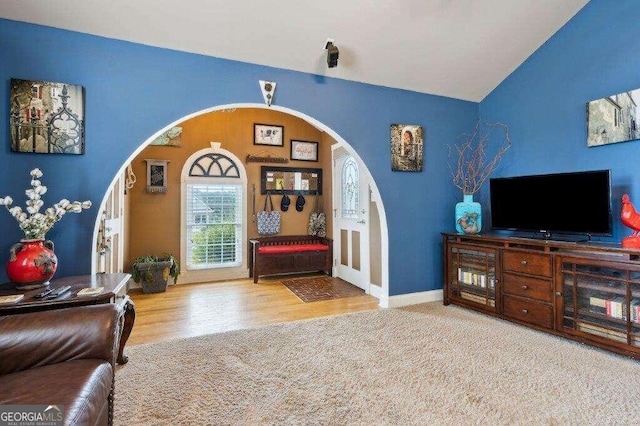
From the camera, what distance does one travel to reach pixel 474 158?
3.99 meters

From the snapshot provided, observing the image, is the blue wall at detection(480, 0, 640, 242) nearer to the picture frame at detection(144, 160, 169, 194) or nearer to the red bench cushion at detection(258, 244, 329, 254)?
the red bench cushion at detection(258, 244, 329, 254)

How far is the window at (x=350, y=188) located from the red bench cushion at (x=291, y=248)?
671mm

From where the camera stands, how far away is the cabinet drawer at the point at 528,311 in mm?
2752

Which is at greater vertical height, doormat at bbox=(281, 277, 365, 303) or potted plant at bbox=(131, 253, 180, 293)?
potted plant at bbox=(131, 253, 180, 293)

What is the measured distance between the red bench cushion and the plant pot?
1329 millimetres

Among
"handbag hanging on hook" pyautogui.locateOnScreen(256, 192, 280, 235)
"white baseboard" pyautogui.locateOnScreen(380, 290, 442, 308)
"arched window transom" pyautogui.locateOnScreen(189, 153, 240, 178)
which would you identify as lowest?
"white baseboard" pyautogui.locateOnScreen(380, 290, 442, 308)

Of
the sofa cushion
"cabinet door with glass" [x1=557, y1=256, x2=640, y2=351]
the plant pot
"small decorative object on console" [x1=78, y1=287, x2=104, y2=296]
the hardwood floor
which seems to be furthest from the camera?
the plant pot

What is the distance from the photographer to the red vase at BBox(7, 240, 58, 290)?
1934mm

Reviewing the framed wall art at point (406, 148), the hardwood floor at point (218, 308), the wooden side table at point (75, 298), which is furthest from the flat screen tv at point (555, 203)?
the wooden side table at point (75, 298)

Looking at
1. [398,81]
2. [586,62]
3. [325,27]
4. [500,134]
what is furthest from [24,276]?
[586,62]

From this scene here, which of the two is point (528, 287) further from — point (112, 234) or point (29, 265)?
point (112, 234)

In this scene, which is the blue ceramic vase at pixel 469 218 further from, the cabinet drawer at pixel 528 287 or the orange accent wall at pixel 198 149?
the orange accent wall at pixel 198 149

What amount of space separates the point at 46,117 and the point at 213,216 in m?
2.77

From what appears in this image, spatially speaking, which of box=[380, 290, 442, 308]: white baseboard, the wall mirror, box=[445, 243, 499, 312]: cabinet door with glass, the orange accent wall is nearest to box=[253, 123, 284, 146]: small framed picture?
the orange accent wall
